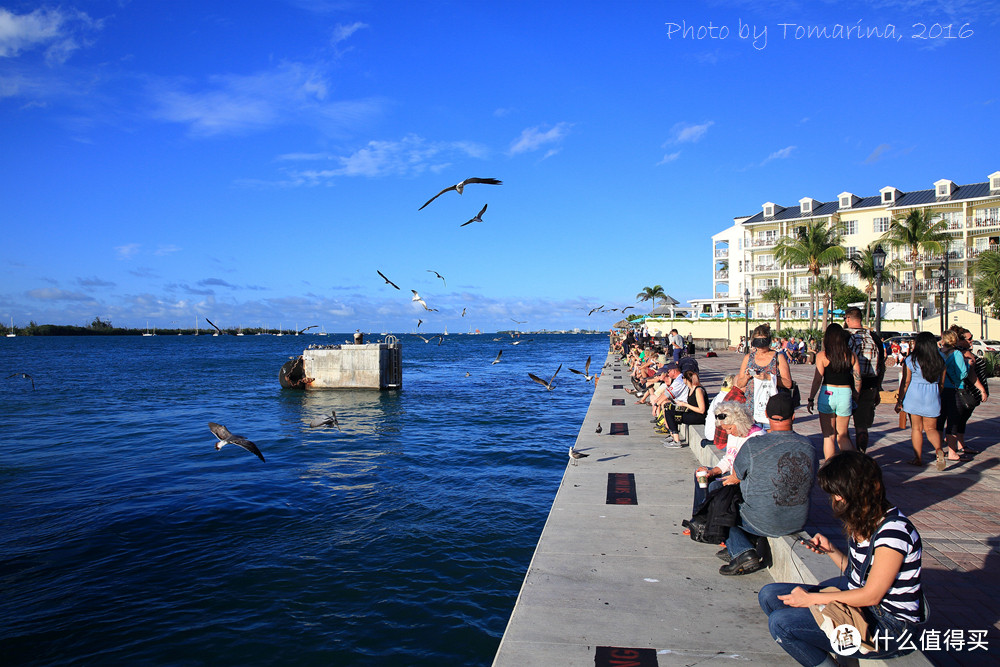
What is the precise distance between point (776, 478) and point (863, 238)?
202 feet

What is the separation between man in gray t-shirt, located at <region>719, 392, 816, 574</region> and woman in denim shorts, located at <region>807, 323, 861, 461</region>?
2.67 metres

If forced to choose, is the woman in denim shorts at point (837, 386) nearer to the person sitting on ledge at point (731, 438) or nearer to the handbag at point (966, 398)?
the handbag at point (966, 398)

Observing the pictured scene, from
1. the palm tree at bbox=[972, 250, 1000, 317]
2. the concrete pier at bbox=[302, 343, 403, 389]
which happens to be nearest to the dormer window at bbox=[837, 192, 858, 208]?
the palm tree at bbox=[972, 250, 1000, 317]

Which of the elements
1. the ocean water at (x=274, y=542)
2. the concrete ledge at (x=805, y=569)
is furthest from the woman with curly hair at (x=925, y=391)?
the ocean water at (x=274, y=542)

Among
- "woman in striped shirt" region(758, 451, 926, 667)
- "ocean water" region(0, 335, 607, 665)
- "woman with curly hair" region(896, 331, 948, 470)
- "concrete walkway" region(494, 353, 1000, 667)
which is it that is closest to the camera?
"woman in striped shirt" region(758, 451, 926, 667)

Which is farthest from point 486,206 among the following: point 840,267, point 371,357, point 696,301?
point 696,301

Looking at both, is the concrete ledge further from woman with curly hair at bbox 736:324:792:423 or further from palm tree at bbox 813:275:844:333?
palm tree at bbox 813:275:844:333

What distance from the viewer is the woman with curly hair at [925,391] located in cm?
744

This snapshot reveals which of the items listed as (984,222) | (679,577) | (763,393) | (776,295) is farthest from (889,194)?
(679,577)

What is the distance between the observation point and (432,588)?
6887 mm

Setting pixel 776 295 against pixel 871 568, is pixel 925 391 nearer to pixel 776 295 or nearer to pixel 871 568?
pixel 871 568

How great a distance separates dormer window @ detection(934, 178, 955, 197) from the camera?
53.3 m

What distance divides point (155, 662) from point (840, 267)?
63.4 meters

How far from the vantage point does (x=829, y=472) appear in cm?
323
